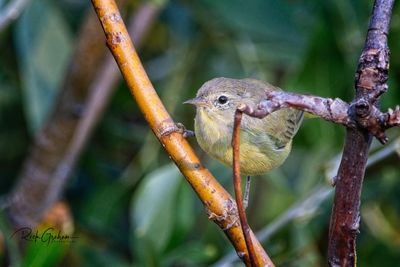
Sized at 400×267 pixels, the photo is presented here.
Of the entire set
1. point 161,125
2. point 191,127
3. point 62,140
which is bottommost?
point 161,125

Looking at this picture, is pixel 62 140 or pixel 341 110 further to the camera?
pixel 62 140

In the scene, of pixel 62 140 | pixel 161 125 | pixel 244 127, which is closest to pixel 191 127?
pixel 62 140

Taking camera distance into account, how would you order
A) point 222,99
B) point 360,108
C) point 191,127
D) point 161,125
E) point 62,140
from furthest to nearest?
1. point 191,127
2. point 62,140
3. point 222,99
4. point 161,125
5. point 360,108

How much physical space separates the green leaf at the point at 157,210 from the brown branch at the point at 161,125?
1.05 metres

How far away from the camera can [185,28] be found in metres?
3.03

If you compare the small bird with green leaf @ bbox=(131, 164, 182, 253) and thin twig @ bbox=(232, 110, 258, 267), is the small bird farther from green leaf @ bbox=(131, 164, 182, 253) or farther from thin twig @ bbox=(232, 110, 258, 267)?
thin twig @ bbox=(232, 110, 258, 267)

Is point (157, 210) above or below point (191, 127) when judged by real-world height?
below

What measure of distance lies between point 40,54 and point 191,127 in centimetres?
61

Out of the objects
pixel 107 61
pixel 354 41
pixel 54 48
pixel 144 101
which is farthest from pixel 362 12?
pixel 144 101

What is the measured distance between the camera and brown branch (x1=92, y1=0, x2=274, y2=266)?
1.16 metres

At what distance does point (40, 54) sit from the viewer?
287 centimetres

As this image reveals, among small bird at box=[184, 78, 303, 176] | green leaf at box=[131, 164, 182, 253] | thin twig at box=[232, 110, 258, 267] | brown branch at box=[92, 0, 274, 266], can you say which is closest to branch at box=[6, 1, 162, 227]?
green leaf at box=[131, 164, 182, 253]

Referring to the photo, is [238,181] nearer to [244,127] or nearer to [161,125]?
[161,125]

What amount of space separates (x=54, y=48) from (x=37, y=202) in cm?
66
